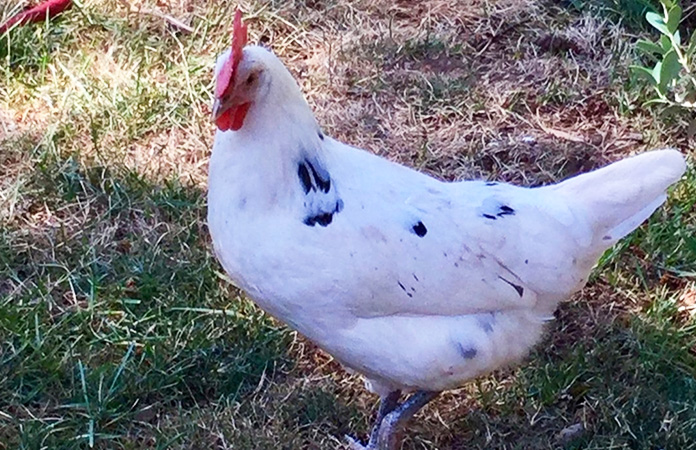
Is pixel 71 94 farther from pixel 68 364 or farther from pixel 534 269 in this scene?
pixel 534 269

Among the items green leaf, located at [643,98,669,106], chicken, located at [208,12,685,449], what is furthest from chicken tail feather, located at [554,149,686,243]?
green leaf, located at [643,98,669,106]

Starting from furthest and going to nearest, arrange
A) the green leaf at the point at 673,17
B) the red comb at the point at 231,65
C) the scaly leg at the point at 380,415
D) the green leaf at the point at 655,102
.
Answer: the green leaf at the point at 655,102
the green leaf at the point at 673,17
the scaly leg at the point at 380,415
the red comb at the point at 231,65

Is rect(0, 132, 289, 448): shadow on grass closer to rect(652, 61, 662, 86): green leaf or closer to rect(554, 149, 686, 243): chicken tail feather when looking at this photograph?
rect(554, 149, 686, 243): chicken tail feather

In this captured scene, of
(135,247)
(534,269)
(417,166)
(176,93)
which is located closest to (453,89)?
(417,166)

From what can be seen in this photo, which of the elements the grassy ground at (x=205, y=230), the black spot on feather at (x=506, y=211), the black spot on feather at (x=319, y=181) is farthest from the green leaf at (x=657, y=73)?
the black spot on feather at (x=319, y=181)

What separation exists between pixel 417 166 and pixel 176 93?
40.3 inches

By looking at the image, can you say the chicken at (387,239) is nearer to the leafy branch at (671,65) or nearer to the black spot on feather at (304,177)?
the black spot on feather at (304,177)

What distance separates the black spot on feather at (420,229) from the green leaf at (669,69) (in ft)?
5.12

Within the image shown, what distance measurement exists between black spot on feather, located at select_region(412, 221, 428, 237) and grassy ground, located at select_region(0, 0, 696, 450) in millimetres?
762

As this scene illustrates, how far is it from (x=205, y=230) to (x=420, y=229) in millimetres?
1280

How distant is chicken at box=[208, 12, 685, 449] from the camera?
245 centimetres

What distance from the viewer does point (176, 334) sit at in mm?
3203

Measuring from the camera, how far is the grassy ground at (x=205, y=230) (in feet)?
9.87

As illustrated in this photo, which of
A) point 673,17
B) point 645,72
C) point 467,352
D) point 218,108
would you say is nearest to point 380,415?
point 467,352
